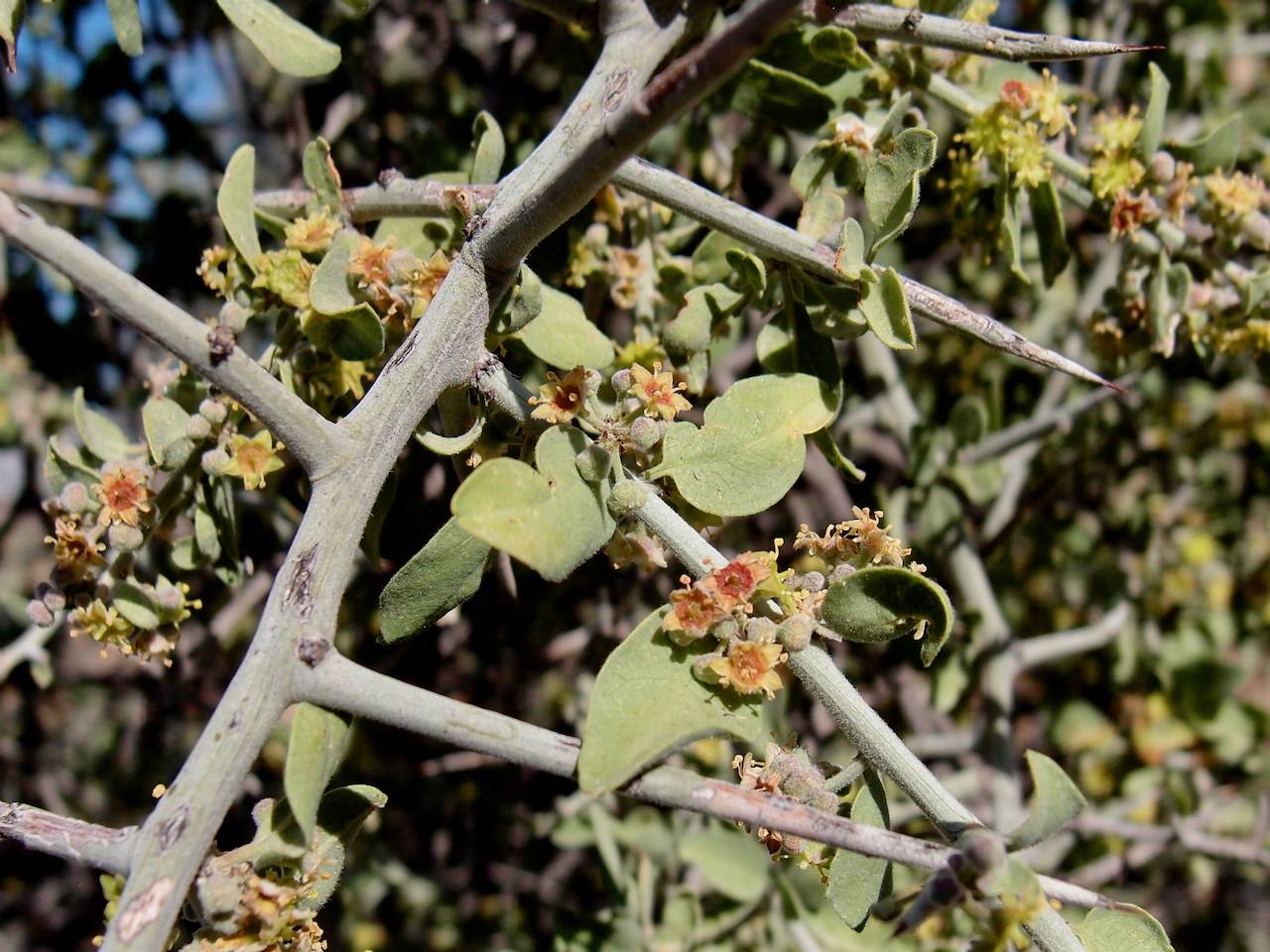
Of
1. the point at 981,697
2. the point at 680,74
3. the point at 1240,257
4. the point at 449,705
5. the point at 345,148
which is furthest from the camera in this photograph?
the point at 345,148

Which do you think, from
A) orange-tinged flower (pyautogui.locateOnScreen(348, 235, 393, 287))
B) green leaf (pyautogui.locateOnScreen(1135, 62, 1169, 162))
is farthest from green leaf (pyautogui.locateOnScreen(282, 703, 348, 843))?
green leaf (pyautogui.locateOnScreen(1135, 62, 1169, 162))

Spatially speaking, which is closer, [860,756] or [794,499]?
[860,756]

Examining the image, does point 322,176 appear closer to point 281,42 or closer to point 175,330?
point 281,42

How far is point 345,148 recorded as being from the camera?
2.66 meters

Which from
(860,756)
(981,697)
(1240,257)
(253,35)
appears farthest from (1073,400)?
(253,35)

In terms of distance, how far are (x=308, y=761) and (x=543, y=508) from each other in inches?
12.5

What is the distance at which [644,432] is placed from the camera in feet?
4.08

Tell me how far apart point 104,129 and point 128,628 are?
6.50 ft

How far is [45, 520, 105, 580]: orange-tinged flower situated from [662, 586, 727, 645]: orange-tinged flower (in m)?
0.81

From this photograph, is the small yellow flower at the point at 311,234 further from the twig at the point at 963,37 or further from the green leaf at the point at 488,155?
the twig at the point at 963,37

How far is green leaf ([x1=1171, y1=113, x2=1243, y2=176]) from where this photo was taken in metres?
1.79

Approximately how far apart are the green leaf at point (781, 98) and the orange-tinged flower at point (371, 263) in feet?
1.96

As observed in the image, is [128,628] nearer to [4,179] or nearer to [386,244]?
[386,244]

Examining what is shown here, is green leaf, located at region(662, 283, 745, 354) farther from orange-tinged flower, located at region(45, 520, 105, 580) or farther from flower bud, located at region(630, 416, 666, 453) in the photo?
orange-tinged flower, located at region(45, 520, 105, 580)
